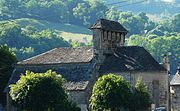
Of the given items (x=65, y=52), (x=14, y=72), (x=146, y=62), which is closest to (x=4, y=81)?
(x=14, y=72)

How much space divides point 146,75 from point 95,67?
635cm

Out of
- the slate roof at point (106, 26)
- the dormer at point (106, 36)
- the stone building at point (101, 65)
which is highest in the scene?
the slate roof at point (106, 26)

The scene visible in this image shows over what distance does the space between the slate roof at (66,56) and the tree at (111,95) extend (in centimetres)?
1008

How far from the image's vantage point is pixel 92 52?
9081cm

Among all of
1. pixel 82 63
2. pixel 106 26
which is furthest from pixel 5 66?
pixel 106 26

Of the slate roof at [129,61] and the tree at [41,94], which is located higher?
the slate roof at [129,61]

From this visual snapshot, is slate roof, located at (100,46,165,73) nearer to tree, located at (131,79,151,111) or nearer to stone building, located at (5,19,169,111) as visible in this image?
stone building, located at (5,19,169,111)

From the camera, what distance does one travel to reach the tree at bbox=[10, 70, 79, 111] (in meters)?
79.2

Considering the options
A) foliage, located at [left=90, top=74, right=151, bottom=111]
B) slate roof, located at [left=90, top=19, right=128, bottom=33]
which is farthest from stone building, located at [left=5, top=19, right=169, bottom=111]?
foliage, located at [left=90, top=74, right=151, bottom=111]

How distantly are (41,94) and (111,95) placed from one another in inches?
304

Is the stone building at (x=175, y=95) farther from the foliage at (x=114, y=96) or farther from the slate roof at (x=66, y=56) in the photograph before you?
the foliage at (x=114, y=96)

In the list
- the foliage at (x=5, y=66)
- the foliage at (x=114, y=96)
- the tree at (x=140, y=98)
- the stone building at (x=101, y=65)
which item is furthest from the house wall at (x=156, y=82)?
the foliage at (x=5, y=66)

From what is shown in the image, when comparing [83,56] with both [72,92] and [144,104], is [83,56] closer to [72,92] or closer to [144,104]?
[72,92]

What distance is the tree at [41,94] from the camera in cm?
7925
